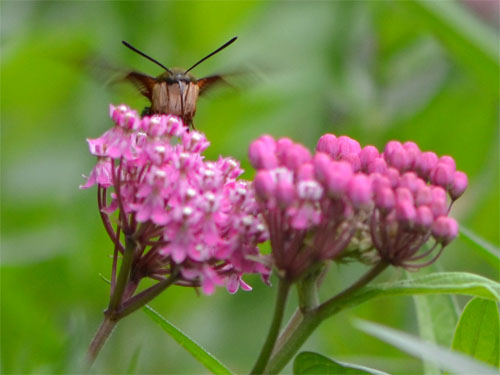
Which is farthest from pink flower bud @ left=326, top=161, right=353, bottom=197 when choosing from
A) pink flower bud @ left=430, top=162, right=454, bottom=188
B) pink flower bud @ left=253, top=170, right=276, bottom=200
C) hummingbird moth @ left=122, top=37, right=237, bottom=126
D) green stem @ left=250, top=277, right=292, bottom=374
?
hummingbird moth @ left=122, top=37, right=237, bottom=126

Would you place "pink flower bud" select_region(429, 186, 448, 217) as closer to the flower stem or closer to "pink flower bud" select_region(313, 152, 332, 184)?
"pink flower bud" select_region(313, 152, 332, 184)

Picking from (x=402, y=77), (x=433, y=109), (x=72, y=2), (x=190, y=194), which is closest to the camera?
(x=190, y=194)

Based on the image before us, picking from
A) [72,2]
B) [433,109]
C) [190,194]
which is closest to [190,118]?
[190,194]

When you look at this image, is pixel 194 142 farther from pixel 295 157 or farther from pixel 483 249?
pixel 483 249

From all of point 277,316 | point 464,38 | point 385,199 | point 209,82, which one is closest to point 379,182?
point 385,199

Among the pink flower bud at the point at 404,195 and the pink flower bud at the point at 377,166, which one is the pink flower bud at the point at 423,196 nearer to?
the pink flower bud at the point at 404,195

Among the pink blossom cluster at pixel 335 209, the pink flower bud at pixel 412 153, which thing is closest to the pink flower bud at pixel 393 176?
the pink blossom cluster at pixel 335 209

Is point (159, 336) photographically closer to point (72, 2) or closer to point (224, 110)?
point (224, 110)
